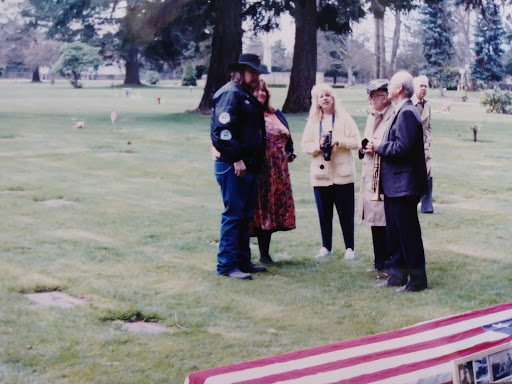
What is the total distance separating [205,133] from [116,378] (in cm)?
1642

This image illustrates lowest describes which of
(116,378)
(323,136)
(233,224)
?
(116,378)

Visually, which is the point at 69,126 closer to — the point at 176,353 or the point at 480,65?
the point at 176,353

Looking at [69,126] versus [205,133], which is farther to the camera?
[69,126]

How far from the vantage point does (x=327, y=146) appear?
7059 mm

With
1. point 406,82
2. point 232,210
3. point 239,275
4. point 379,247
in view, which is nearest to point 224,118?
point 232,210

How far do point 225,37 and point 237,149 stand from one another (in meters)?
19.3

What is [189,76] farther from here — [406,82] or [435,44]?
[406,82]

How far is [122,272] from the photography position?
6.55 metres

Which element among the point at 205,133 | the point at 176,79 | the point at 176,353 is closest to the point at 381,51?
the point at 205,133

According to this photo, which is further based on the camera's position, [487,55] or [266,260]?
[487,55]

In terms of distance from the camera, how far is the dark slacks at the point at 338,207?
720 cm

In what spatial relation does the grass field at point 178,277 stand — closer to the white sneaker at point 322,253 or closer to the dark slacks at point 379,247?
the white sneaker at point 322,253

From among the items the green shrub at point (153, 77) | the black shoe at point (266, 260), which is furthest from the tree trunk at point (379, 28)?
the green shrub at point (153, 77)

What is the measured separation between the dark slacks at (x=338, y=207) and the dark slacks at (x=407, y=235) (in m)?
0.98
